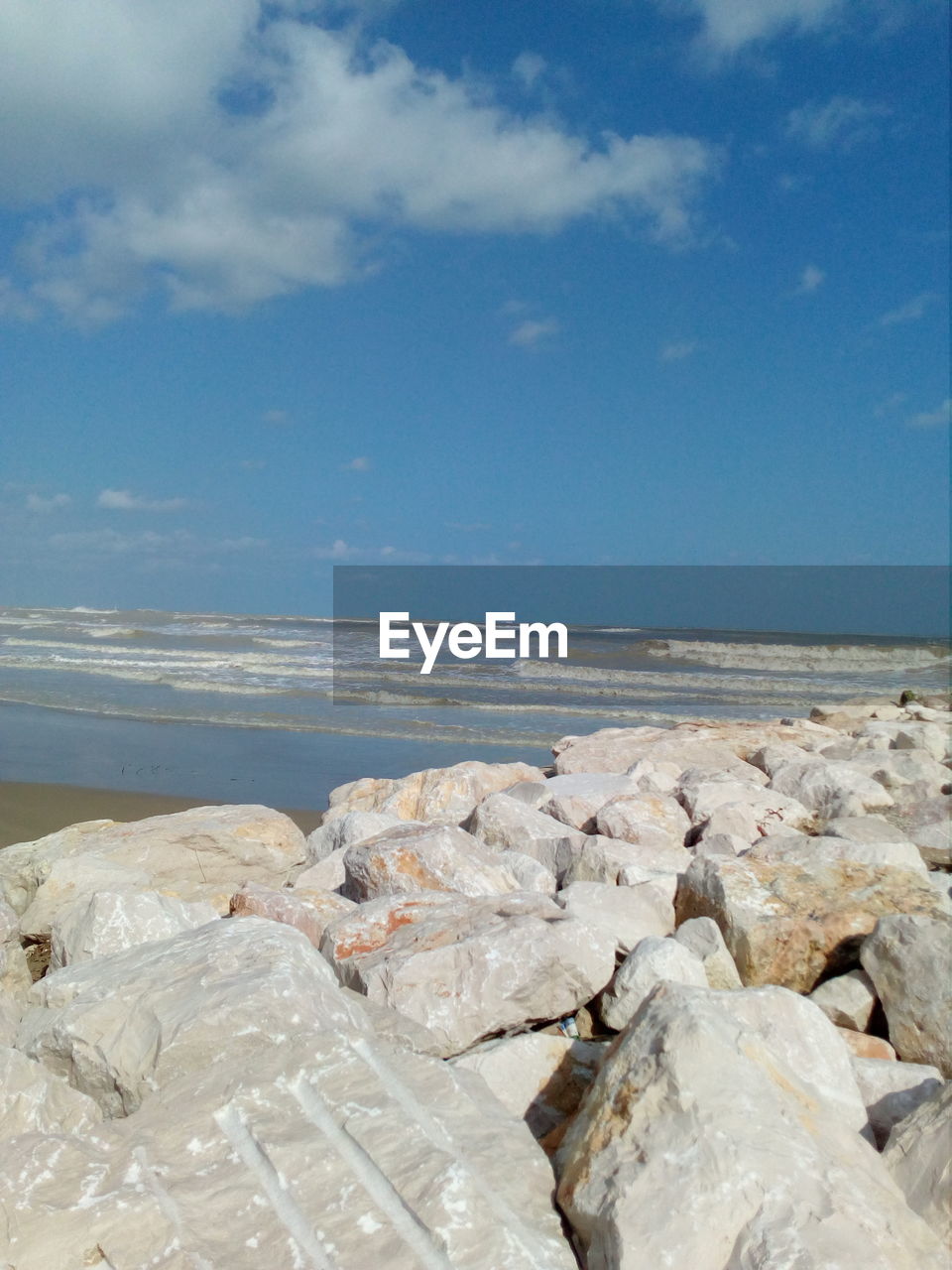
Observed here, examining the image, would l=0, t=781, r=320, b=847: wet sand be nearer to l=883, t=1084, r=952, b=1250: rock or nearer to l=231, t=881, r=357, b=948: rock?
l=231, t=881, r=357, b=948: rock

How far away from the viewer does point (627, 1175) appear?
204 centimetres

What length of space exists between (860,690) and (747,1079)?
1961 centimetres

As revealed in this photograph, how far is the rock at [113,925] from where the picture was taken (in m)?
3.16

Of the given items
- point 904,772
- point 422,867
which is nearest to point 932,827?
point 904,772

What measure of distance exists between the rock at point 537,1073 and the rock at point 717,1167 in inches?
14.2

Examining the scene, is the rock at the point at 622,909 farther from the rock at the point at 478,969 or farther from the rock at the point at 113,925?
the rock at the point at 113,925

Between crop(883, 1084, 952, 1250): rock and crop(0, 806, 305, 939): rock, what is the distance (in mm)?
2841

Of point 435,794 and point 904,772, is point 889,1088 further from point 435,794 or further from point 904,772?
point 904,772

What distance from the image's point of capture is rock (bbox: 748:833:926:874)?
464cm

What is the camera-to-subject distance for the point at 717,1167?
198cm

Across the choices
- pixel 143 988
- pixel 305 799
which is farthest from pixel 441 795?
pixel 143 988

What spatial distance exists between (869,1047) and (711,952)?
1.94 ft

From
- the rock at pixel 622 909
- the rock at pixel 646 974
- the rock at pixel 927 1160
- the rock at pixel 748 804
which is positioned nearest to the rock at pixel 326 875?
the rock at pixel 622 909

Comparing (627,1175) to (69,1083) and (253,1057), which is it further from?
(69,1083)
